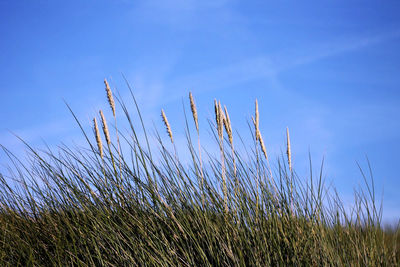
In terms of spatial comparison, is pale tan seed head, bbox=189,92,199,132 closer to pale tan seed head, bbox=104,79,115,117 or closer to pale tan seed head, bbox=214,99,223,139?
pale tan seed head, bbox=214,99,223,139

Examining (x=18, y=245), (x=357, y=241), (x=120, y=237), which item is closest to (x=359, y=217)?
(x=357, y=241)

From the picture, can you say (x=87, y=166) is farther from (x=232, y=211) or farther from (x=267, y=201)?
(x=267, y=201)

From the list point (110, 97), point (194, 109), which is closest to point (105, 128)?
point (110, 97)

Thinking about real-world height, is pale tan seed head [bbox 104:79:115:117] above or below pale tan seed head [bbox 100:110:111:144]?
above

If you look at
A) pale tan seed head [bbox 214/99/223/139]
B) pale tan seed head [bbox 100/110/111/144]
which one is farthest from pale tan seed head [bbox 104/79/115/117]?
pale tan seed head [bbox 214/99/223/139]

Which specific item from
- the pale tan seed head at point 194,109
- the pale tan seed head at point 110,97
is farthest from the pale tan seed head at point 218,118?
the pale tan seed head at point 110,97

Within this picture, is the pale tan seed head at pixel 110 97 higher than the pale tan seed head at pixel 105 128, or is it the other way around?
the pale tan seed head at pixel 110 97

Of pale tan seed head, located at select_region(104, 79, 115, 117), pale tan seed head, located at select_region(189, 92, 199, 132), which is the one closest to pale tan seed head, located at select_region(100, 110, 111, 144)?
pale tan seed head, located at select_region(104, 79, 115, 117)

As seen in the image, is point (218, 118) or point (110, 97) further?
point (110, 97)

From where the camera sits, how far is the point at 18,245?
2.82m

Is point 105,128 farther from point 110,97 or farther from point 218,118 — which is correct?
point 218,118

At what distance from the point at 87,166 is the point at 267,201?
1.41m

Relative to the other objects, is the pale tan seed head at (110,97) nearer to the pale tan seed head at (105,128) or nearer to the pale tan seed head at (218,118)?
the pale tan seed head at (105,128)

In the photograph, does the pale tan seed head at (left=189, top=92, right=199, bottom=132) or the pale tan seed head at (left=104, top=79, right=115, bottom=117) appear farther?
the pale tan seed head at (left=104, top=79, right=115, bottom=117)
